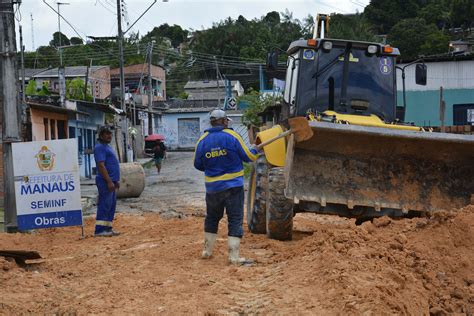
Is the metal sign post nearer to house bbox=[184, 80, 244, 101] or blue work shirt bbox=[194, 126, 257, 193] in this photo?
blue work shirt bbox=[194, 126, 257, 193]

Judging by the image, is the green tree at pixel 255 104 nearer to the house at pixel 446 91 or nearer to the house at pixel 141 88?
the house at pixel 446 91

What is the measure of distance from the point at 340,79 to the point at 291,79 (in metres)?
0.74

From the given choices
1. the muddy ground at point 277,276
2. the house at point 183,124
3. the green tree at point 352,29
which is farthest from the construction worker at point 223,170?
the house at point 183,124

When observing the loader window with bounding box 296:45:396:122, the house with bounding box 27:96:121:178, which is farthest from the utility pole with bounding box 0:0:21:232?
the house with bounding box 27:96:121:178

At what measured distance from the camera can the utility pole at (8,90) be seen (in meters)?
12.8

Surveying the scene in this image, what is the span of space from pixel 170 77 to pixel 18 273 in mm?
79971

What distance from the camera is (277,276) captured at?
23.3ft

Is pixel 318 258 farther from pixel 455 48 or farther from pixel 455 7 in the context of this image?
pixel 455 7

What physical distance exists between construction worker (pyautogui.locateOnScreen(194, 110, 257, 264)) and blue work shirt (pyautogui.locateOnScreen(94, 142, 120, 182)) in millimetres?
3588

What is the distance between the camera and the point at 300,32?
72438mm

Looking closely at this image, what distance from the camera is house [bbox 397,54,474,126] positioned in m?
34.7

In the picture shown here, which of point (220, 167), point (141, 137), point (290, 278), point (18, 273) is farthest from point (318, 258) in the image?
point (141, 137)

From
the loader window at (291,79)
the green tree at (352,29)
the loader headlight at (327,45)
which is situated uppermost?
the green tree at (352,29)

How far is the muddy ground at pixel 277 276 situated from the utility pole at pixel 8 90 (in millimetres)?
3171
